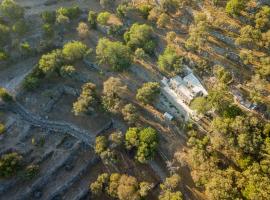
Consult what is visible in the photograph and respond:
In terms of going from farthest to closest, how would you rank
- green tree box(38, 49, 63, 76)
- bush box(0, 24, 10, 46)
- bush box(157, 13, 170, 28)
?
bush box(0, 24, 10, 46), bush box(157, 13, 170, 28), green tree box(38, 49, 63, 76)

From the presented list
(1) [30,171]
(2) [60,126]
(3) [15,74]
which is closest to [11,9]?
(3) [15,74]

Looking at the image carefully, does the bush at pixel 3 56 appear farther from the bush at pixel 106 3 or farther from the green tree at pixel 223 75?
the green tree at pixel 223 75

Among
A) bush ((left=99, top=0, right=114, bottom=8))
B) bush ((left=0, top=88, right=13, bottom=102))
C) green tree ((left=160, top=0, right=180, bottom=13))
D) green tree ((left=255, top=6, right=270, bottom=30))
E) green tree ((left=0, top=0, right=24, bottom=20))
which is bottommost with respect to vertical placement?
bush ((left=0, top=88, right=13, bottom=102))

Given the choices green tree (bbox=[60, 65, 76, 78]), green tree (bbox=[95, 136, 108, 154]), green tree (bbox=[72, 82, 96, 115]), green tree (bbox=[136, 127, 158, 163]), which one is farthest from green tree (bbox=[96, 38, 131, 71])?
green tree (bbox=[136, 127, 158, 163])

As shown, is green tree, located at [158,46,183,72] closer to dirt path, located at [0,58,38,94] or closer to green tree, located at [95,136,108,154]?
green tree, located at [95,136,108,154]

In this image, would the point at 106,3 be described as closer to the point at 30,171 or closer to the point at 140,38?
the point at 140,38

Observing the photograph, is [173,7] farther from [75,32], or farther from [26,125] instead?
[26,125]

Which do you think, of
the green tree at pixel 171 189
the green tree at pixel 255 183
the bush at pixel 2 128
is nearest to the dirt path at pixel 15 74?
the bush at pixel 2 128
